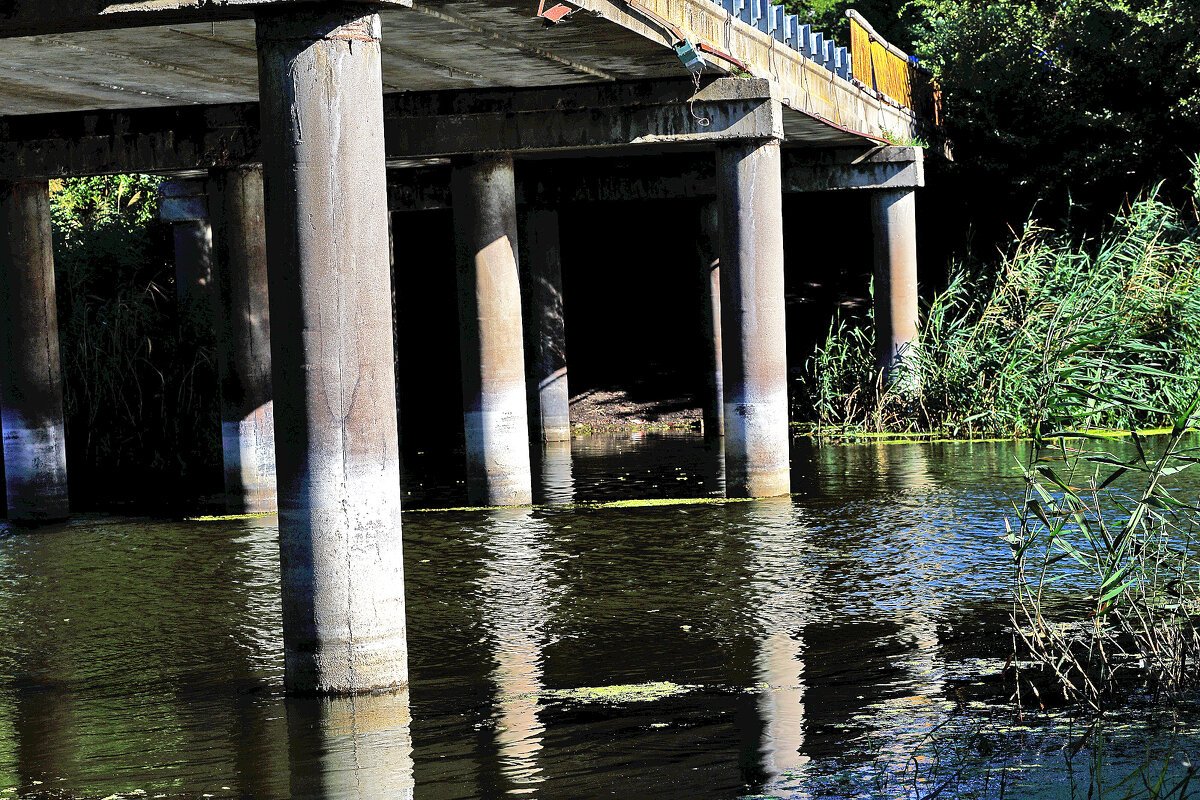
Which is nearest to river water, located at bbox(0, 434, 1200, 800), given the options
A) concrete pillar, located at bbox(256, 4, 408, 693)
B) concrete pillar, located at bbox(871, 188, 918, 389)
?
concrete pillar, located at bbox(256, 4, 408, 693)

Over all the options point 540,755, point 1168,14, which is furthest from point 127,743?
point 1168,14

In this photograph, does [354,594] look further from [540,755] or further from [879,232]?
[879,232]

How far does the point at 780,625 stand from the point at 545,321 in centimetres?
1328

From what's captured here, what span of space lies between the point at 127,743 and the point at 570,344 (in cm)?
1951

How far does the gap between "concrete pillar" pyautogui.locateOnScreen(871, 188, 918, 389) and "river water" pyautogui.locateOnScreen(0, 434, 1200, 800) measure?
20.8 ft

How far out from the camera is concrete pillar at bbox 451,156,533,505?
13.9 metres

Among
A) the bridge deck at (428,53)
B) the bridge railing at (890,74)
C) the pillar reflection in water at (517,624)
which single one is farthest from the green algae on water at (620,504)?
the bridge railing at (890,74)

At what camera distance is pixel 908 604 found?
8.79m

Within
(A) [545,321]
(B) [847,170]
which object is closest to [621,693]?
(B) [847,170]

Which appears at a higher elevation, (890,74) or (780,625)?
(890,74)

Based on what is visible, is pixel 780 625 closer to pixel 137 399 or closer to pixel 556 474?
pixel 556 474

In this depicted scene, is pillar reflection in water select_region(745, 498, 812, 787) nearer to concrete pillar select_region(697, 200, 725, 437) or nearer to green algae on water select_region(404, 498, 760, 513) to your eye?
green algae on water select_region(404, 498, 760, 513)

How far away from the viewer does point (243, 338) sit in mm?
14672

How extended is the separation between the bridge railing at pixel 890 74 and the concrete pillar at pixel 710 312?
3.06m
